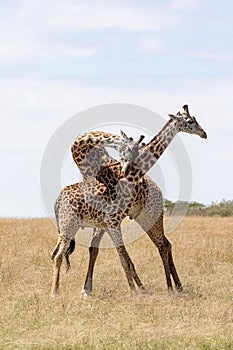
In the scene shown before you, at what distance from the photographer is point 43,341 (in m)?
7.12

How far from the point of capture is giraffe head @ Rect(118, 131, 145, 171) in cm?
1010

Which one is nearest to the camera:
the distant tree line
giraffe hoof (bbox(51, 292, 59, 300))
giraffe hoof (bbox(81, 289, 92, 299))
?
giraffe hoof (bbox(51, 292, 59, 300))

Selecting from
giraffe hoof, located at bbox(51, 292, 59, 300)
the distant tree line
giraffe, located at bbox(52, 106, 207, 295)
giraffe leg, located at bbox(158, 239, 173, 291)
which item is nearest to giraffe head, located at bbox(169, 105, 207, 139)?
giraffe, located at bbox(52, 106, 207, 295)

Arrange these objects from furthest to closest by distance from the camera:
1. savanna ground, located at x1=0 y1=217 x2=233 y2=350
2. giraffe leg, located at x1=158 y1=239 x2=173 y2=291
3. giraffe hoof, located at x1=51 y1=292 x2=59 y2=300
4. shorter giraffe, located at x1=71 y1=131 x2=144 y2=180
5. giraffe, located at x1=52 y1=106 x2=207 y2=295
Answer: giraffe leg, located at x1=158 y1=239 x2=173 y2=291 → shorter giraffe, located at x1=71 y1=131 x2=144 y2=180 → giraffe, located at x1=52 y1=106 x2=207 y2=295 → giraffe hoof, located at x1=51 y1=292 x2=59 y2=300 → savanna ground, located at x1=0 y1=217 x2=233 y2=350

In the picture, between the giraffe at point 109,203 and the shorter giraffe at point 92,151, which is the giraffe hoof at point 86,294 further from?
the shorter giraffe at point 92,151

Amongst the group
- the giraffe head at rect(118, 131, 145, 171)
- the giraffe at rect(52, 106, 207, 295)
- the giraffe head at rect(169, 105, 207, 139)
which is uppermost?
the giraffe head at rect(169, 105, 207, 139)

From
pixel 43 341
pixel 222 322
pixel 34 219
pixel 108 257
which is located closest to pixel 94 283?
pixel 108 257

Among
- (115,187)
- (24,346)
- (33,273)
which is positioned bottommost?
(24,346)

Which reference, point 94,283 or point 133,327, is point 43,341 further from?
point 94,283

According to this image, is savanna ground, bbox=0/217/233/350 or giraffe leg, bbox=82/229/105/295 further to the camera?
giraffe leg, bbox=82/229/105/295

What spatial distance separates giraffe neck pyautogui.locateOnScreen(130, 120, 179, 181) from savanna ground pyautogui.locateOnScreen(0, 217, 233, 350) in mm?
1584

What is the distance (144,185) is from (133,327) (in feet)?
11.0

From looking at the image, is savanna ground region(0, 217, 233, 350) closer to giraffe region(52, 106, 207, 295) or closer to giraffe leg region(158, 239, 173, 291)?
giraffe leg region(158, 239, 173, 291)

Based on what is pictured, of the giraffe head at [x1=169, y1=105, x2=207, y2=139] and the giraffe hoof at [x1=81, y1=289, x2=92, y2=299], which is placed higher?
the giraffe head at [x1=169, y1=105, x2=207, y2=139]
